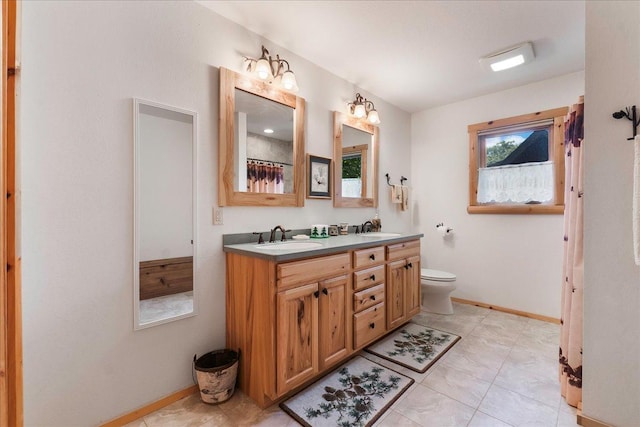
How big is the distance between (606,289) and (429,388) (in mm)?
1137

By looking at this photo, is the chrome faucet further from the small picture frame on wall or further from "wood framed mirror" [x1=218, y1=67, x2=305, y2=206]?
the small picture frame on wall

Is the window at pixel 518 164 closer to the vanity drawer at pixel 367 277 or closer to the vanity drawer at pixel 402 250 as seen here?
the vanity drawer at pixel 402 250

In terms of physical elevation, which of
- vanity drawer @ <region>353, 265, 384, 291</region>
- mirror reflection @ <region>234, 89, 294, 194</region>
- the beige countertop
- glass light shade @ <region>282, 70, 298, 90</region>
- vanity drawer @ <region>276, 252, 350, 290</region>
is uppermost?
glass light shade @ <region>282, 70, 298, 90</region>

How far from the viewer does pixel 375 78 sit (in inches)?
112

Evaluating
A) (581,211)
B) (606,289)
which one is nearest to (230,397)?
(606,289)

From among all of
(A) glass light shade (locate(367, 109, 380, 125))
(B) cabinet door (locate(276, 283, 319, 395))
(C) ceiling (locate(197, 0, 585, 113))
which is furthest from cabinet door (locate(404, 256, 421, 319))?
(C) ceiling (locate(197, 0, 585, 113))

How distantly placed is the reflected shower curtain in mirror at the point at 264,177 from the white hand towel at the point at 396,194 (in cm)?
170

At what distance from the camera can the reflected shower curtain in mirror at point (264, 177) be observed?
2.06 meters

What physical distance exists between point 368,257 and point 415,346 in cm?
91

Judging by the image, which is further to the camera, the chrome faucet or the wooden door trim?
the chrome faucet

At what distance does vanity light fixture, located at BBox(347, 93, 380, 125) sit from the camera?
2.87m

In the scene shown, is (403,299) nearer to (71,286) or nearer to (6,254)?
(71,286)

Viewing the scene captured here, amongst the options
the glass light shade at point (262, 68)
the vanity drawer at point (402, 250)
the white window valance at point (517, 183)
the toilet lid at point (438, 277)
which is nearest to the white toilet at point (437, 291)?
the toilet lid at point (438, 277)

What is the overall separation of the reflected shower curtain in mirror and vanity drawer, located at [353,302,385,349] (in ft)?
3.84
